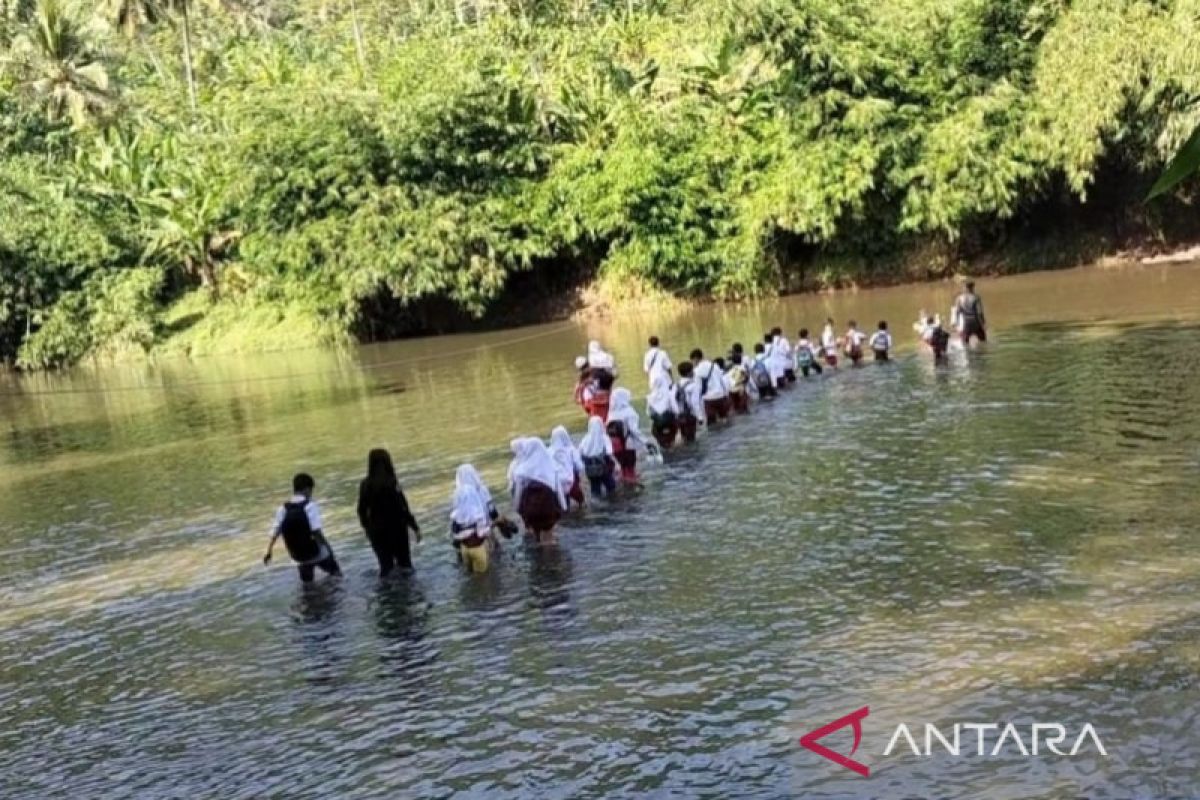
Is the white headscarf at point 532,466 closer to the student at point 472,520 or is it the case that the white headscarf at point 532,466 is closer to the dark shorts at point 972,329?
the student at point 472,520

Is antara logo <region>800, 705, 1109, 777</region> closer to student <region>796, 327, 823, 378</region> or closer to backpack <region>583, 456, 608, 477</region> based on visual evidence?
backpack <region>583, 456, 608, 477</region>

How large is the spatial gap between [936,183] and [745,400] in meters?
22.1

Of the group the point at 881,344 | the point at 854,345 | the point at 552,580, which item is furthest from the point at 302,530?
the point at 881,344

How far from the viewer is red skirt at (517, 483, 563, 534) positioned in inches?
464

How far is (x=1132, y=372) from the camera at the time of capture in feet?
58.0

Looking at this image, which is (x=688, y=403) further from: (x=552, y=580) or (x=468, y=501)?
(x=552, y=580)

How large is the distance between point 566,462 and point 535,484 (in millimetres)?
1067

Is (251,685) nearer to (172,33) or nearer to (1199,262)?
(1199,262)

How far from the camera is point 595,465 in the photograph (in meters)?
13.8

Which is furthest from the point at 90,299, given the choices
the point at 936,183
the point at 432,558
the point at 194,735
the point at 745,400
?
the point at 194,735

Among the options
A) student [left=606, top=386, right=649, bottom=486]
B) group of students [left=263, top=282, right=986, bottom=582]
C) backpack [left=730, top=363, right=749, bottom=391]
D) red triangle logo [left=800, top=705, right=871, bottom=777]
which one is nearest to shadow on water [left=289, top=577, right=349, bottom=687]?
group of students [left=263, top=282, right=986, bottom=582]

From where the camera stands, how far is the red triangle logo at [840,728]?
21.9 feet

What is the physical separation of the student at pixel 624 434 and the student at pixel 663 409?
1.42 metres

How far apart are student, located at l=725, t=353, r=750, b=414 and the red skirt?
6.85 m
